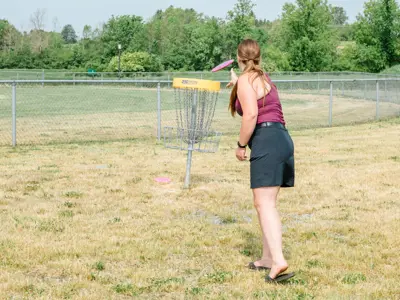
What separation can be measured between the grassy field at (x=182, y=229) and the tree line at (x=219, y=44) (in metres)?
46.1

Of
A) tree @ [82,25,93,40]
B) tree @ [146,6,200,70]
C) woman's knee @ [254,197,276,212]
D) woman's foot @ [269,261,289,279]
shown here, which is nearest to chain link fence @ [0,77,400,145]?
woman's knee @ [254,197,276,212]

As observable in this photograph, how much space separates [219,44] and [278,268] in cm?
6666

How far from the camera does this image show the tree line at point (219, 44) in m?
59.4

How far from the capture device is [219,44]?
70.0 m

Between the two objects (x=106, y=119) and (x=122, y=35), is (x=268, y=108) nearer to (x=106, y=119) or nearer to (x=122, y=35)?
(x=106, y=119)

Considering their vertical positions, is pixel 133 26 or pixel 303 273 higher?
pixel 133 26

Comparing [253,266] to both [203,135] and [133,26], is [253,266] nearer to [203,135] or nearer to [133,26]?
[203,135]

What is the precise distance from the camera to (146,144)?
13.4 m

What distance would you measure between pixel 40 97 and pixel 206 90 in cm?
2518

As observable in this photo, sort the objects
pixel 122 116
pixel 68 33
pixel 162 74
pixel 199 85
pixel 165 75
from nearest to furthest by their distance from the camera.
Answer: pixel 199 85 < pixel 122 116 < pixel 165 75 < pixel 162 74 < pixel 68 33

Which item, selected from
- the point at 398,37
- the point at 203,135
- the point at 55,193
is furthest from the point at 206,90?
the point at 398,37

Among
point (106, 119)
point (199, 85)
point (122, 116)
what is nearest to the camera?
point (199, 85)

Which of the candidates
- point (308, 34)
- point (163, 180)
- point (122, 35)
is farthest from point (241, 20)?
point (163, 180)

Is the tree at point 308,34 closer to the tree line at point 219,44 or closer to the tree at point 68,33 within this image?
the tree line at point 219,44
